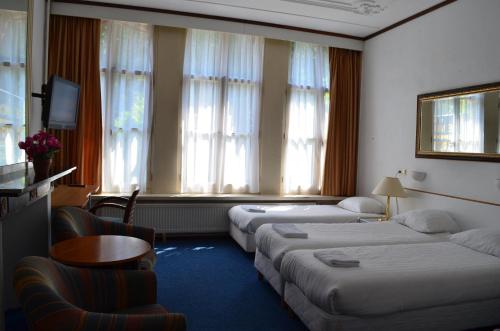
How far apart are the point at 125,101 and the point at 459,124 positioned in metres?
3.86

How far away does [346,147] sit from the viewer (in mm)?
5648

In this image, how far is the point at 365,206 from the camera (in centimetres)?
480

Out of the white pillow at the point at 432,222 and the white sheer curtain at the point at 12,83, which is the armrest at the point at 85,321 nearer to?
the white sheer curtain at the point at 12,83

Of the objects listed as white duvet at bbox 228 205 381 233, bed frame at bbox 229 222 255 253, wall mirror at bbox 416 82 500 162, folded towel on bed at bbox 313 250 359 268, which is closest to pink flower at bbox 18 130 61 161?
folded towel on bed at bbox 313 250 359 268

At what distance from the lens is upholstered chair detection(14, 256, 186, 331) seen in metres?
1.44

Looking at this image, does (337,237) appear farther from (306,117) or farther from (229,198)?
(306,117)

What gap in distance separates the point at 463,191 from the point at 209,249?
9.35 feet

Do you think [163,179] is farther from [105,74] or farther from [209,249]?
[105,74]

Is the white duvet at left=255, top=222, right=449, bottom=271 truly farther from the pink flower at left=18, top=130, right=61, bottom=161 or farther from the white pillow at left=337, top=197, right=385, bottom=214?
the pink flower at left=18, top=130, right=61, bottom=161

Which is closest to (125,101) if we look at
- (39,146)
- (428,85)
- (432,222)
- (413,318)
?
(39,146)

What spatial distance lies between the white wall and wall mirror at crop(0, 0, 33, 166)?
393 centimetres

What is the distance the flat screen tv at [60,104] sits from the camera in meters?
3.35

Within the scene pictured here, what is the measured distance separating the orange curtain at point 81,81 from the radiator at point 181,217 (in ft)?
2.04

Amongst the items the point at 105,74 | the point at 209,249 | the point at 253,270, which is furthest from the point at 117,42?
the point at 253,270
